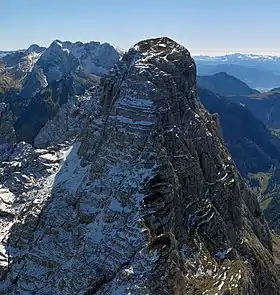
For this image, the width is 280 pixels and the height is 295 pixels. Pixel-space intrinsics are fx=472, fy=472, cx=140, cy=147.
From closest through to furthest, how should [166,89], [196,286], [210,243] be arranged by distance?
[196,286]
[210,243]
[166,89]

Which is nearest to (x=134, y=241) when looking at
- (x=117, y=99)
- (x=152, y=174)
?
(x=152, y=174)

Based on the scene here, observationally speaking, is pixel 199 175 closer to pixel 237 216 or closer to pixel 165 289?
pixel 237 216

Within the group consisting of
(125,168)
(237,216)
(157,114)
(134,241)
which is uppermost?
(157,114)

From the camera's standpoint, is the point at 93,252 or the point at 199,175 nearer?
the point at 93,252

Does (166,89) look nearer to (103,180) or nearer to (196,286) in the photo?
(103,180)

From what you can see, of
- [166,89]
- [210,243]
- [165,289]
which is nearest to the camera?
[165,289]

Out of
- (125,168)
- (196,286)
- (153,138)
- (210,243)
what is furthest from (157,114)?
(196,286)

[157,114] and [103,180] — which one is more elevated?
[157,114]
